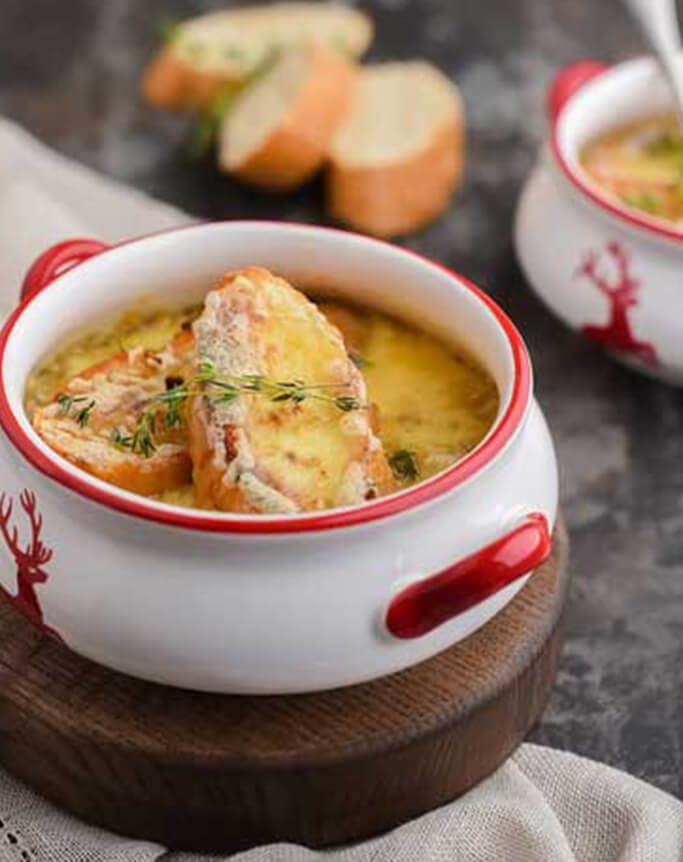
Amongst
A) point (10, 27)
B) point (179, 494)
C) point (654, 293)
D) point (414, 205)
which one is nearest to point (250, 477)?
point (179, 494)

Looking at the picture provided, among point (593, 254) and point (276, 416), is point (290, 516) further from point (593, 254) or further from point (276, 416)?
point (593, 254)

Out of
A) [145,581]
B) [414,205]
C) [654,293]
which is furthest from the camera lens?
[414,205]

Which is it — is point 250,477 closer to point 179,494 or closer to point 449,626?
point 179,494

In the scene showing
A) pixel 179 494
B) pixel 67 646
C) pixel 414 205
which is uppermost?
pixel 179 494

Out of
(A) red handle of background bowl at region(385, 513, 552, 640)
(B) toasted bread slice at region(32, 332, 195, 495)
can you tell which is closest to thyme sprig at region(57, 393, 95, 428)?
(B) toasted bread slice at region(32, 332, 195, 495)

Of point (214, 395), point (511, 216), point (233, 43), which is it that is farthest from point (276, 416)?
point (233, 43)

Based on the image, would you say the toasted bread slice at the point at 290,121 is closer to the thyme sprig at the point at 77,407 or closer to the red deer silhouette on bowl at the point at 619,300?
the red deer silhouette on bowl at the point at 619,300
